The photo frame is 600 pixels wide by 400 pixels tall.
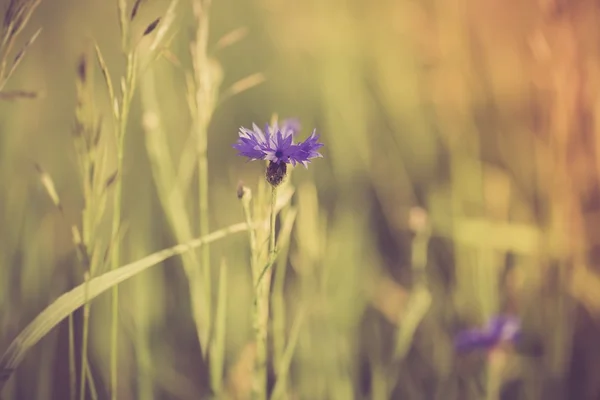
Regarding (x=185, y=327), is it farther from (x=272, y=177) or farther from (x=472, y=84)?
(x=472, y=84)

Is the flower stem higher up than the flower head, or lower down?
lower down

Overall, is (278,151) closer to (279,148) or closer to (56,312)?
(279,148)

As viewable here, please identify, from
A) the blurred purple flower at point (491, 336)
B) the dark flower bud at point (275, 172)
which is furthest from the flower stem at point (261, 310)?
the blurred purple flower at point (491, 336)

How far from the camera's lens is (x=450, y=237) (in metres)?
1.28

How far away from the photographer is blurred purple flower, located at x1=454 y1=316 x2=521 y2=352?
2.83ft

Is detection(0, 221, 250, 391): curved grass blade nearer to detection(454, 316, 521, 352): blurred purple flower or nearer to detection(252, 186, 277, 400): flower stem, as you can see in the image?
detection(252, 186, 277, 400): flower stem

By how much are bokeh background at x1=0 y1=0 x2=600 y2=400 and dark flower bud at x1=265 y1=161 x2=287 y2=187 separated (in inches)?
1.9

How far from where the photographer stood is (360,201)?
4.62ft

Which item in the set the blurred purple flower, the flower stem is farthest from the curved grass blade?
the blurred purple flower

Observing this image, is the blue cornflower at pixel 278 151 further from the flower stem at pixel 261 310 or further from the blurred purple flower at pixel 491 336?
the blurred purple flower at pixel 491 336

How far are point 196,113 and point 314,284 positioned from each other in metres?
0.39

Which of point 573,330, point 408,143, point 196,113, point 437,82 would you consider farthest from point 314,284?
point 437,82

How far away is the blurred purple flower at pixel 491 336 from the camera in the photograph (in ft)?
2.83

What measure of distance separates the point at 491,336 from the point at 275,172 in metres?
0.46
